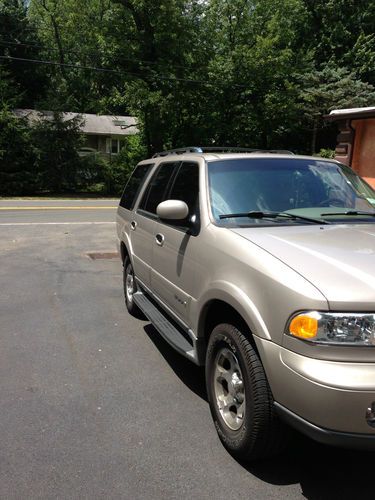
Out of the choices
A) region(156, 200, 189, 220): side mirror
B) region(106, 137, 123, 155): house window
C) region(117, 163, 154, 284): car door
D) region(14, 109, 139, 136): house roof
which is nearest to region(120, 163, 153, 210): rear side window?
region(117, 163, 154, 284): car door

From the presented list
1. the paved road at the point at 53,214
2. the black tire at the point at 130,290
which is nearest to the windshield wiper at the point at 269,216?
the black tire at the point at 130,290

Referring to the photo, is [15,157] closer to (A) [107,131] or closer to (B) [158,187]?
(A) [107,131]

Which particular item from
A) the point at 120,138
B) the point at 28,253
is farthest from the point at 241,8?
the point at 28,253

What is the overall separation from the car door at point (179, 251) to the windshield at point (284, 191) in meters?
0.22

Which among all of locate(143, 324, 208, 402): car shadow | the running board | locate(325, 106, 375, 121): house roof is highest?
locate(325, 106, 375, 121): house roof

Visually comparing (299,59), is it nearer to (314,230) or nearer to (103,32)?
(103,32)

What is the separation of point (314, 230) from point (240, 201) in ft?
2.19

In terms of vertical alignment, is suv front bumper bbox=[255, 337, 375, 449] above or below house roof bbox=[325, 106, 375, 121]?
below

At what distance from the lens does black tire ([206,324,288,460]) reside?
2717 mm

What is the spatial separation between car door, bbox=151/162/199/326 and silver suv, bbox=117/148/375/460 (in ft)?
0.05

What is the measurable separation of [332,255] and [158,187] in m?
2.65

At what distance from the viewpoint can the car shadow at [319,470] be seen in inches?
110

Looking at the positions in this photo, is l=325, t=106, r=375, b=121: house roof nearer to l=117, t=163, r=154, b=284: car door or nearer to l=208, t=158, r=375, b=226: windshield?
l=117, t=163, r=154, b=284: car door

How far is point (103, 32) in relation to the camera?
104ft
